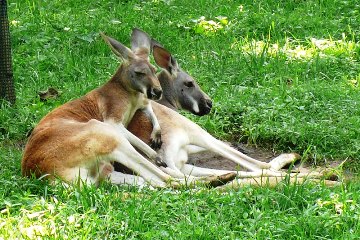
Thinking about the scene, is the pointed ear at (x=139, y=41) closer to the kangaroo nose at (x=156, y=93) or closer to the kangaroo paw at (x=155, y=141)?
the kangaroo nose at (x=156, y=93)

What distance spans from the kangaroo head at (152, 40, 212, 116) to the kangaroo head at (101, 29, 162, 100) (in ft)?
1.52

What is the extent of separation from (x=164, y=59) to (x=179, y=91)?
1.12 ft

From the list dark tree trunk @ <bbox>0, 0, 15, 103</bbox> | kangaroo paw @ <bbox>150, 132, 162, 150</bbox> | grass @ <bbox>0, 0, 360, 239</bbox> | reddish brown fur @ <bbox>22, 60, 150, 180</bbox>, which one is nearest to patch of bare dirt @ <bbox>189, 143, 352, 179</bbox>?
grass @ <bbox>0, 0, 360, 239</bbox>

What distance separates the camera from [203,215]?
5445 millimetres

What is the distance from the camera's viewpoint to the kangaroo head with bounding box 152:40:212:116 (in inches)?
305

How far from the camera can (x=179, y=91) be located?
7.83 m

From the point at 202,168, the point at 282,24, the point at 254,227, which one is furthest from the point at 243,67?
the point at 254,227

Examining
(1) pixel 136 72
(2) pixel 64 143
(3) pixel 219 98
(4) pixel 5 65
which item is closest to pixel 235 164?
(1) pixel 136 72

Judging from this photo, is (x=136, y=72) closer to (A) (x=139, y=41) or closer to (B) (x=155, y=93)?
(B) (x=155, y=93)

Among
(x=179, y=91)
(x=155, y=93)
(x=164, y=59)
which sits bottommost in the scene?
(x=179, y=91)

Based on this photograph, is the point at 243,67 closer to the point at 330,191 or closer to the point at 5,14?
the point at 5,14

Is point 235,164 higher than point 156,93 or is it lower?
lower

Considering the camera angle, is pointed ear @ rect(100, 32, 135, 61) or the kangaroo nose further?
pointed ear @ rect(100, 32, 135, 61)

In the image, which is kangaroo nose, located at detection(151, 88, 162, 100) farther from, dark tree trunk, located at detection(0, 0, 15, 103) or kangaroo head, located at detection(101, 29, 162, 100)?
dark tree trunk, located at detection(0, 0, 15, 103)
